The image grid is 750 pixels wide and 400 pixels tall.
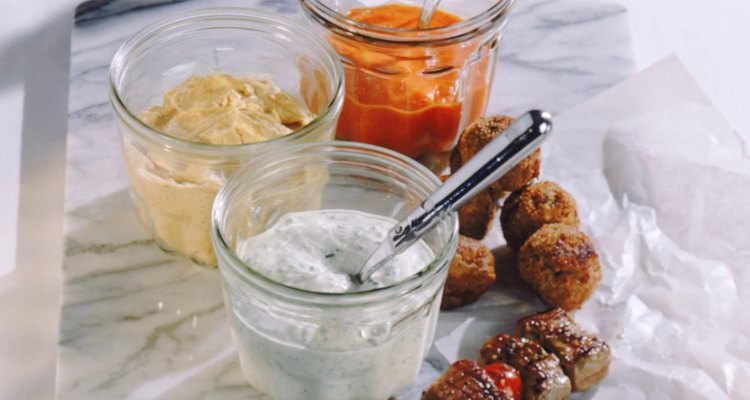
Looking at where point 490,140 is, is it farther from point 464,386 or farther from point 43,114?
point 43,114

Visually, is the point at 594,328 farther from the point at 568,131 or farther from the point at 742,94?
the point at 742,94

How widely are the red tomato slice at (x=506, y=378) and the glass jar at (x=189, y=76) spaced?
1.82ft

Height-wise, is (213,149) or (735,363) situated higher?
(213,149)

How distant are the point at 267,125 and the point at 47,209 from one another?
64cm

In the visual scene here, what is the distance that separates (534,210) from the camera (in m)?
2.34

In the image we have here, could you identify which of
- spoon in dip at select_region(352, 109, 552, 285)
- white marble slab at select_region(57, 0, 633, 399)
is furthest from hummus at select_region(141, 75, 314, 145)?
spoon in dip at select_region(352, 109, 552, 285)

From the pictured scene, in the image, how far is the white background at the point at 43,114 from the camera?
2.36 meters

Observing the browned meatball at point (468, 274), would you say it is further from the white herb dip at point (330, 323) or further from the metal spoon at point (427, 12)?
the metal spoon at point (427, 12)

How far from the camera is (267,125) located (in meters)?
2.25

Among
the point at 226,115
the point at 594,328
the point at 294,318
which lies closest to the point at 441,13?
the point at 226,115

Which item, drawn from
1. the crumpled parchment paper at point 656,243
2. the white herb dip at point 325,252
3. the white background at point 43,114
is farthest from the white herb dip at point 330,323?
the white background at point 43,114

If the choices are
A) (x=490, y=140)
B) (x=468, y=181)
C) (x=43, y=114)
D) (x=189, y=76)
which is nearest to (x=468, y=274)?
(x=490, y=140)

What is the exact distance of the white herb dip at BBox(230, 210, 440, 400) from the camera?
1.87 meters

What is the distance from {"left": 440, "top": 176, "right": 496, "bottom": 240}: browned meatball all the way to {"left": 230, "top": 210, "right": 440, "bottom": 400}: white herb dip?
1.02ft
